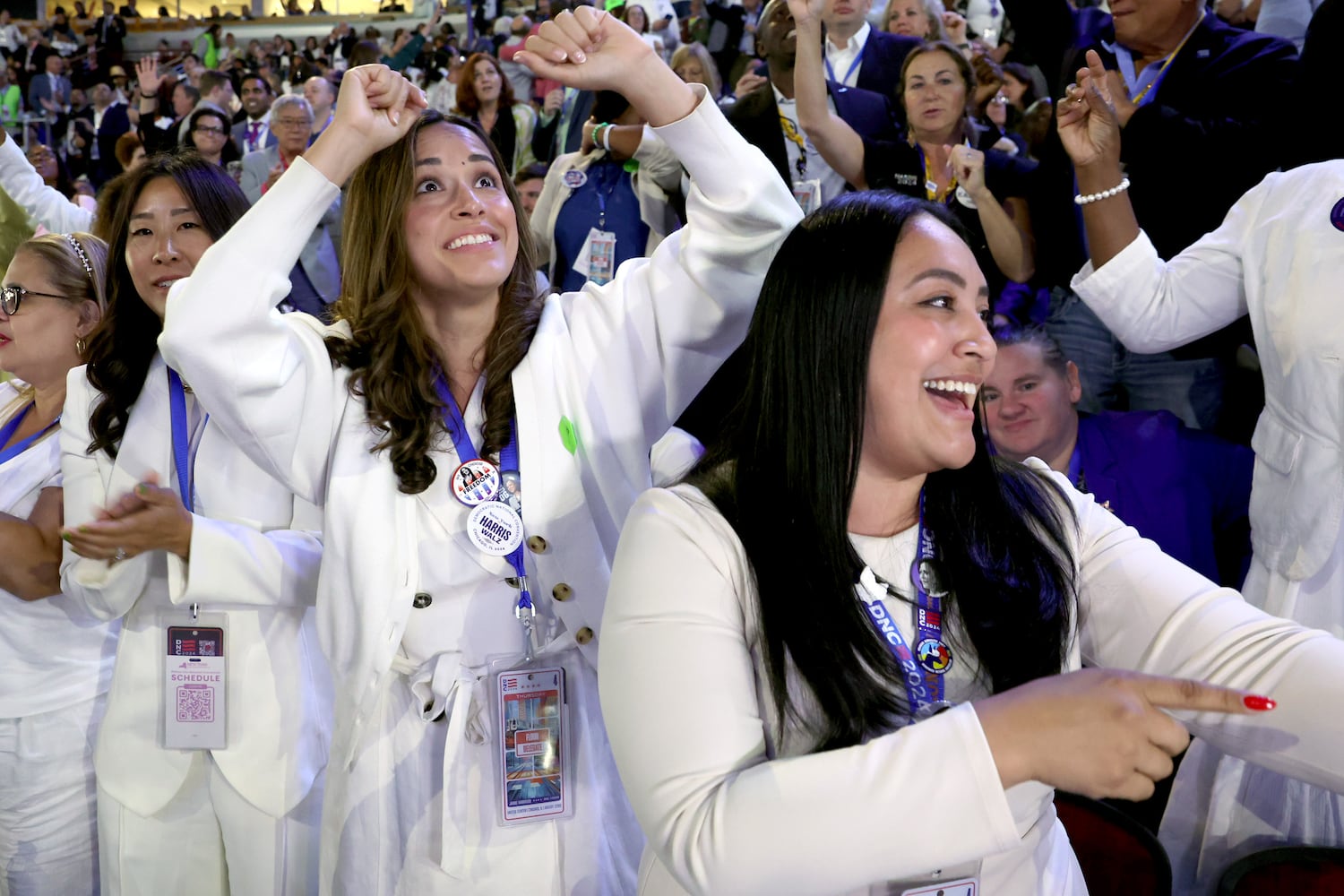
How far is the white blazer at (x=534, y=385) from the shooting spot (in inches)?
71.2

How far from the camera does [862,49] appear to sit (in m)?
4.77

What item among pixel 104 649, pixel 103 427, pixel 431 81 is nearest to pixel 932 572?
pixel 103 427

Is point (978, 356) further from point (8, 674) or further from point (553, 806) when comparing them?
point (8, 674)

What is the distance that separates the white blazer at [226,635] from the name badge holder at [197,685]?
0.06 ft

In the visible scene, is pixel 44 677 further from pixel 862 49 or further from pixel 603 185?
pixel 862 49

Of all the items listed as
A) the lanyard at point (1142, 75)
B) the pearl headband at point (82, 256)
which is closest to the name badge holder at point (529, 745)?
the pearl headband at point (82, 256)

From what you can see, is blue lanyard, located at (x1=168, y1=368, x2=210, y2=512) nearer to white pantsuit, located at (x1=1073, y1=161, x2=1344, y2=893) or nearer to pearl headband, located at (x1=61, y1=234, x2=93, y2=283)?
pearl headband, located at (x1=61, y1=234, x2=93, y2=283)

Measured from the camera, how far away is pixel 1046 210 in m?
3.59

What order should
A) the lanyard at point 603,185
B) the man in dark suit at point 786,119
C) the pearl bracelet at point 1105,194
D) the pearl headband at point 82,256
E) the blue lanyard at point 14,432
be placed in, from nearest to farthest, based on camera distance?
the pearl bracelet at point 1105,194, the blue lanyard at point 14,432, the pearl headband at point 82,256, the man in dark suit at point 786,119, the lanyard at point 603,185

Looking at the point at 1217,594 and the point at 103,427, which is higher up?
the point at 103,427

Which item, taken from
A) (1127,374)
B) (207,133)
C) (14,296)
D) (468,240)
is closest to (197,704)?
(468,240)

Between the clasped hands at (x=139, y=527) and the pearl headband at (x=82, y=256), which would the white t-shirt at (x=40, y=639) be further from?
the clasped hands at (x=139, y=527)

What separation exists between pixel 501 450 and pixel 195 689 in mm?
843

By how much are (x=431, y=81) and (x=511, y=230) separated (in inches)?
335
